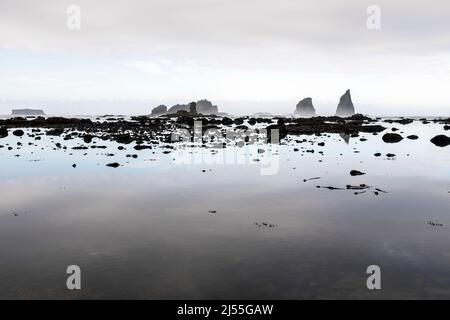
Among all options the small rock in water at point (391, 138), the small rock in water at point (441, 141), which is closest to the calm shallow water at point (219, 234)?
the small rock in water at point (441, 141)

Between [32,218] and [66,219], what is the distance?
A: 5.30ft

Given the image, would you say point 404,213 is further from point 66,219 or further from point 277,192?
point 66,219

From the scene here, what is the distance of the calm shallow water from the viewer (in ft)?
34.6

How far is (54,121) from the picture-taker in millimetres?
103750

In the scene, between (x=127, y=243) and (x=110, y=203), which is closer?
(x=127, y=243)

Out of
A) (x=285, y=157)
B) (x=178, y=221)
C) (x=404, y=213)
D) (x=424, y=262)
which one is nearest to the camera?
(x=424, y=262)

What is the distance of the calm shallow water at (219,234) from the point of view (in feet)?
34.6

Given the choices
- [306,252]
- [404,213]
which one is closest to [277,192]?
[404,213]

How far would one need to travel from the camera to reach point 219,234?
14.8 metres
